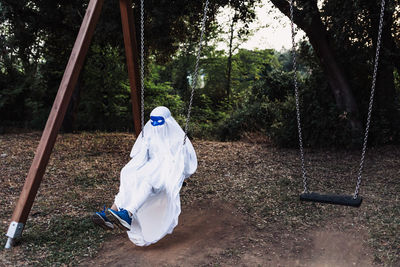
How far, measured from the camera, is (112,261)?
3221 mm

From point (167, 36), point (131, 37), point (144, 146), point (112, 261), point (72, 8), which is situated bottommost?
point (112, 261)

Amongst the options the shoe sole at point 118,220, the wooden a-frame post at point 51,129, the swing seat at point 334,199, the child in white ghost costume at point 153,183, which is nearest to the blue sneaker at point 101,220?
the child in white ghost costume at point 153,183

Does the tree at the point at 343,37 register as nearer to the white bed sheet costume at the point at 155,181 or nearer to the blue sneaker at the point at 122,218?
the white bed sheet costume at the point at 155,181

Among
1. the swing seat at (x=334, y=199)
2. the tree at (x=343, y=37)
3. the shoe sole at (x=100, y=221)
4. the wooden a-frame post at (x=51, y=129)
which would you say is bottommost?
the shoe sole at (x=100, y=221)

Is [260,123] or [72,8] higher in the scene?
[72,8]

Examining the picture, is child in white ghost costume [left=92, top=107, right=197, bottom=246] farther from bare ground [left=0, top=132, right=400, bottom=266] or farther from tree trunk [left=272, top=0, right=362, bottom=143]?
tree trunk [left=272, top=0, right=362, bottom=143]

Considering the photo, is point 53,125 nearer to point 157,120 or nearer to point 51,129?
point 51,129

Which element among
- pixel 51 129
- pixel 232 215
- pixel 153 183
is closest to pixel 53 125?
pixel 51 129

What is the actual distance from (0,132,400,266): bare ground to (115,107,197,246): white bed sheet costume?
0.78 ft

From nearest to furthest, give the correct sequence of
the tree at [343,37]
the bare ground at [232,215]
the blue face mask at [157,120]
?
the bare ground at [232,215] → the blue face mask at [157,120] → the tree at [343,37]

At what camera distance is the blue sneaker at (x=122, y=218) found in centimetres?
323

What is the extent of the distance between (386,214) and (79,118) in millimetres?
9343

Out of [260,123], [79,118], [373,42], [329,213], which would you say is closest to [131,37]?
[329,213]

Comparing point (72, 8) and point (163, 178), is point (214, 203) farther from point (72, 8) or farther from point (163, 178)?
point (72, 8)
